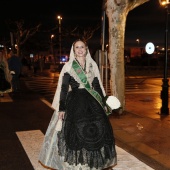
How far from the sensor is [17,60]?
15.6 m

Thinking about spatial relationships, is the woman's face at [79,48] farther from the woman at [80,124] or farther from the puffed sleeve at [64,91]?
the puffed sleeve at [64,91]

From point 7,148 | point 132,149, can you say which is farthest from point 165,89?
point 7,148

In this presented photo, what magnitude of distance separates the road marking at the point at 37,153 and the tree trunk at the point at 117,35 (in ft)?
9.10

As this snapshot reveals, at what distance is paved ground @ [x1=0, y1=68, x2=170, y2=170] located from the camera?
566 cm

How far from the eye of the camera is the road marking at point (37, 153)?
214 inches

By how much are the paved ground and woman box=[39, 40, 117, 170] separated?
777 millimetres

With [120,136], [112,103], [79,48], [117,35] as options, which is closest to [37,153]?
[120,136]

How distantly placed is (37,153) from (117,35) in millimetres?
4470

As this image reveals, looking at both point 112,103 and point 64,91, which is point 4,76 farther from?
point 112,103

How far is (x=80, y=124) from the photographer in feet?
15.1

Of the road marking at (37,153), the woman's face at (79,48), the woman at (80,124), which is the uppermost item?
the woman's face at (79,48)

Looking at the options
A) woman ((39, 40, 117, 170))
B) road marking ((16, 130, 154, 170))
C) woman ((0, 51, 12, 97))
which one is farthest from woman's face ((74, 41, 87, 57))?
woman ((0, 51, 12, 97))

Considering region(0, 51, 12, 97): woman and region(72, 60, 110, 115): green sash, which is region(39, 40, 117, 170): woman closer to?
region(72, 60, 110, 115): green sash

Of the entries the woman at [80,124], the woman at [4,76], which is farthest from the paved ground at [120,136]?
the woman at [4,76]
